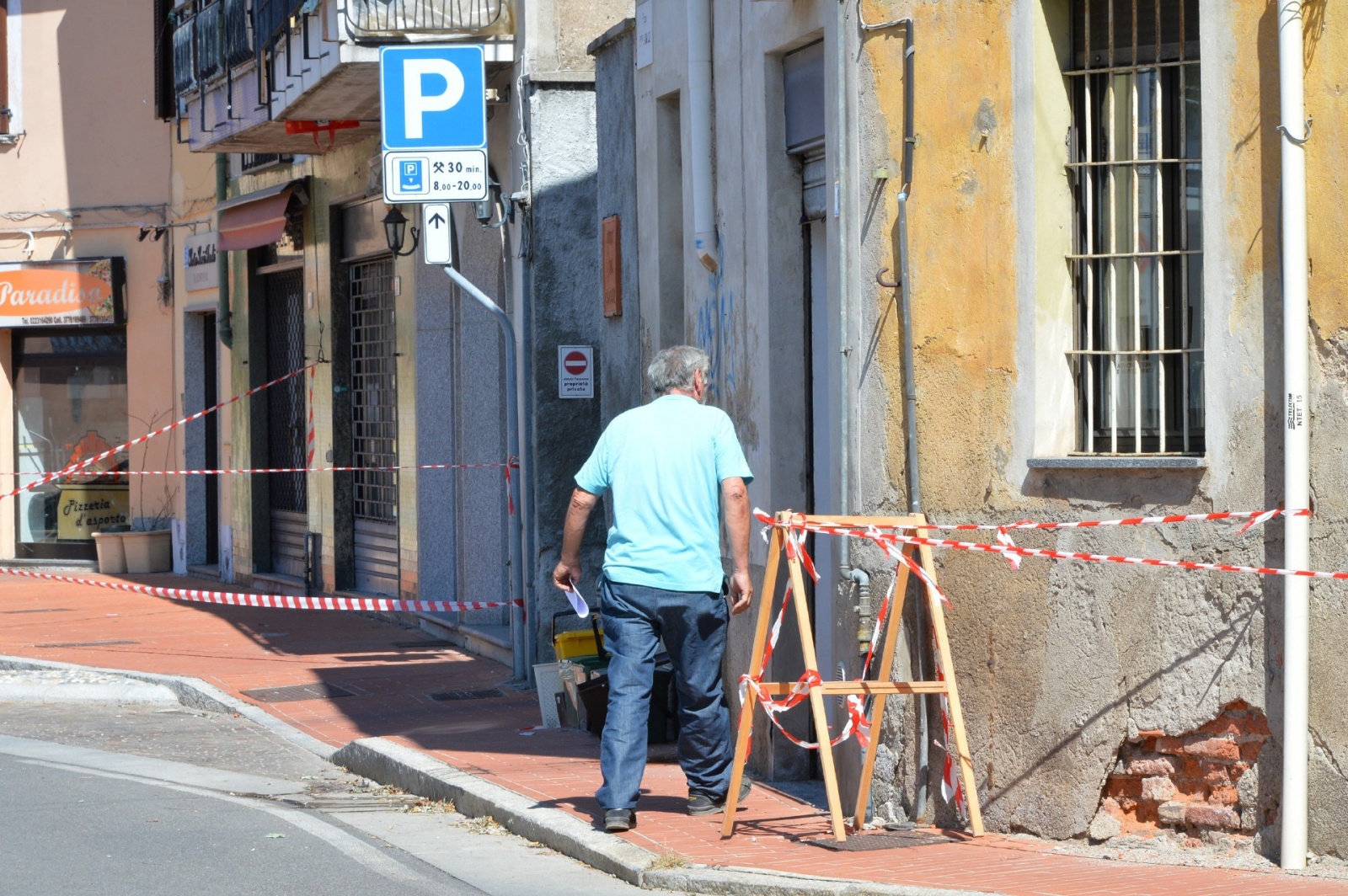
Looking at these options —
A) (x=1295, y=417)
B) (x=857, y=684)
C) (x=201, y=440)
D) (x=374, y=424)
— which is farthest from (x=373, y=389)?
(x=1295, y=417)

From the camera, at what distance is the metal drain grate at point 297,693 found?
1164 centimetres

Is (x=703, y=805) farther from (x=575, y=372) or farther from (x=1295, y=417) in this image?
(x=575, y=372)

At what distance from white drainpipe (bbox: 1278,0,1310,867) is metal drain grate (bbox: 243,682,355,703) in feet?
23.5

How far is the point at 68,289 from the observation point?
21.3 metres

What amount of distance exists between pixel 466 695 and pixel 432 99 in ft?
12.3

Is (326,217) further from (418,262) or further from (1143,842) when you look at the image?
(1143,842)

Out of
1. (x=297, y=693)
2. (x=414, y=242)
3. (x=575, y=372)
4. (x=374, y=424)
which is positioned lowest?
(x=297, y=693)

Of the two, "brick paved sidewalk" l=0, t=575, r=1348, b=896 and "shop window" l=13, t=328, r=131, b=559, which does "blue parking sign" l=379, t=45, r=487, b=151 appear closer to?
"brick paved sidewalk" l=0, t=575, r=1348, b=896

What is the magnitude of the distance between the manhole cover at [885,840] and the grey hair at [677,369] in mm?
1843

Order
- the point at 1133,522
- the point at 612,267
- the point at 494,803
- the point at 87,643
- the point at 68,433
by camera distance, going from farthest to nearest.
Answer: the point at 68,433, the point at 87,643, the point at 612,267, the point at 494,803, the point at 1133,522

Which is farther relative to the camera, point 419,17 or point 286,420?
point 286,420

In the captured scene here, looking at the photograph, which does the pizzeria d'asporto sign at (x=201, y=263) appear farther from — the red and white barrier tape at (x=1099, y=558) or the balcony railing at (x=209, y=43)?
the red and white barrier tape at (x=1099, y=558)

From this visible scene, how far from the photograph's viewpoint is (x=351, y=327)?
56.5ft

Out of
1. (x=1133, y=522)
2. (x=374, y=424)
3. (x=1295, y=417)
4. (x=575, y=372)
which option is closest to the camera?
(x=1295, y=417)
